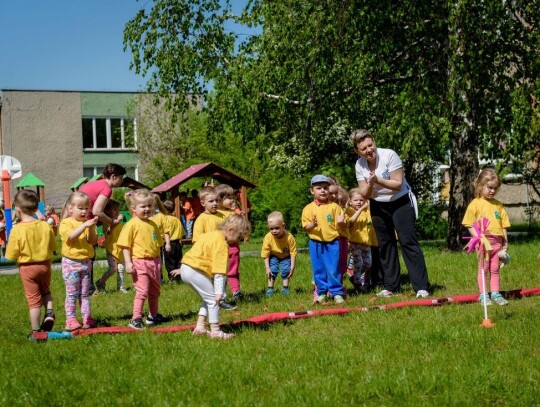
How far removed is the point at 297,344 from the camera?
7.41 m

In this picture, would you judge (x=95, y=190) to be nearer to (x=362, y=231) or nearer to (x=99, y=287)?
(x=99, y=287)

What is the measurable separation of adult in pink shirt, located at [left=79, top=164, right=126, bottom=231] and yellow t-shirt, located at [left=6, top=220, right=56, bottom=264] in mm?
1042

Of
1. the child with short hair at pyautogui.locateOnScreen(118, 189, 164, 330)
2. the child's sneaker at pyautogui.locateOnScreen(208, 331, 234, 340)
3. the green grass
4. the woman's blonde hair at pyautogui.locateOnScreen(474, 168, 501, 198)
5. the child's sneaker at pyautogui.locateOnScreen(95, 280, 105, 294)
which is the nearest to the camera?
the green grass

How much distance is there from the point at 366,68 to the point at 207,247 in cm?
1046

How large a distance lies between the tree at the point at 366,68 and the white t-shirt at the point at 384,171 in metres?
6.39

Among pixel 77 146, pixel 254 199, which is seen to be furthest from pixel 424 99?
pixel 77 146

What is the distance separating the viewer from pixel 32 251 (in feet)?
29.2

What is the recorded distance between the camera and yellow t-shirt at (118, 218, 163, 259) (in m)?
9.18

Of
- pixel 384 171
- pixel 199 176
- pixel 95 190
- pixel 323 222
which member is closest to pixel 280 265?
pixel 323 222

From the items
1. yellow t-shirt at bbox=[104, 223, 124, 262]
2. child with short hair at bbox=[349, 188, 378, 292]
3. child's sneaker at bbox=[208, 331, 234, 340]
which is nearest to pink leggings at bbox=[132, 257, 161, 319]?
child's sneaker at bbox=[208, 331, 234, 340]

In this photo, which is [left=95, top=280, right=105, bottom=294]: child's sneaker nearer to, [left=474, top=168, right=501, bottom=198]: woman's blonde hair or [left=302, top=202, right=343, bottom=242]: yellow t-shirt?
[left=302, top=202, right=343, bottom=242]: yellow t-shirt

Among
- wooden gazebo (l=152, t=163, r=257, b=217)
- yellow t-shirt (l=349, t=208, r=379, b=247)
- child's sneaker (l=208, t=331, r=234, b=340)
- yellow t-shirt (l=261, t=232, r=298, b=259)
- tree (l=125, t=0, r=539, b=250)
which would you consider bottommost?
child's sneaker (l=208, t=331, r=234, b=340)

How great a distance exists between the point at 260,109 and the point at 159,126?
81.3ft

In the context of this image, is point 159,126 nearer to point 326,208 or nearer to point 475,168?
point 475,168
